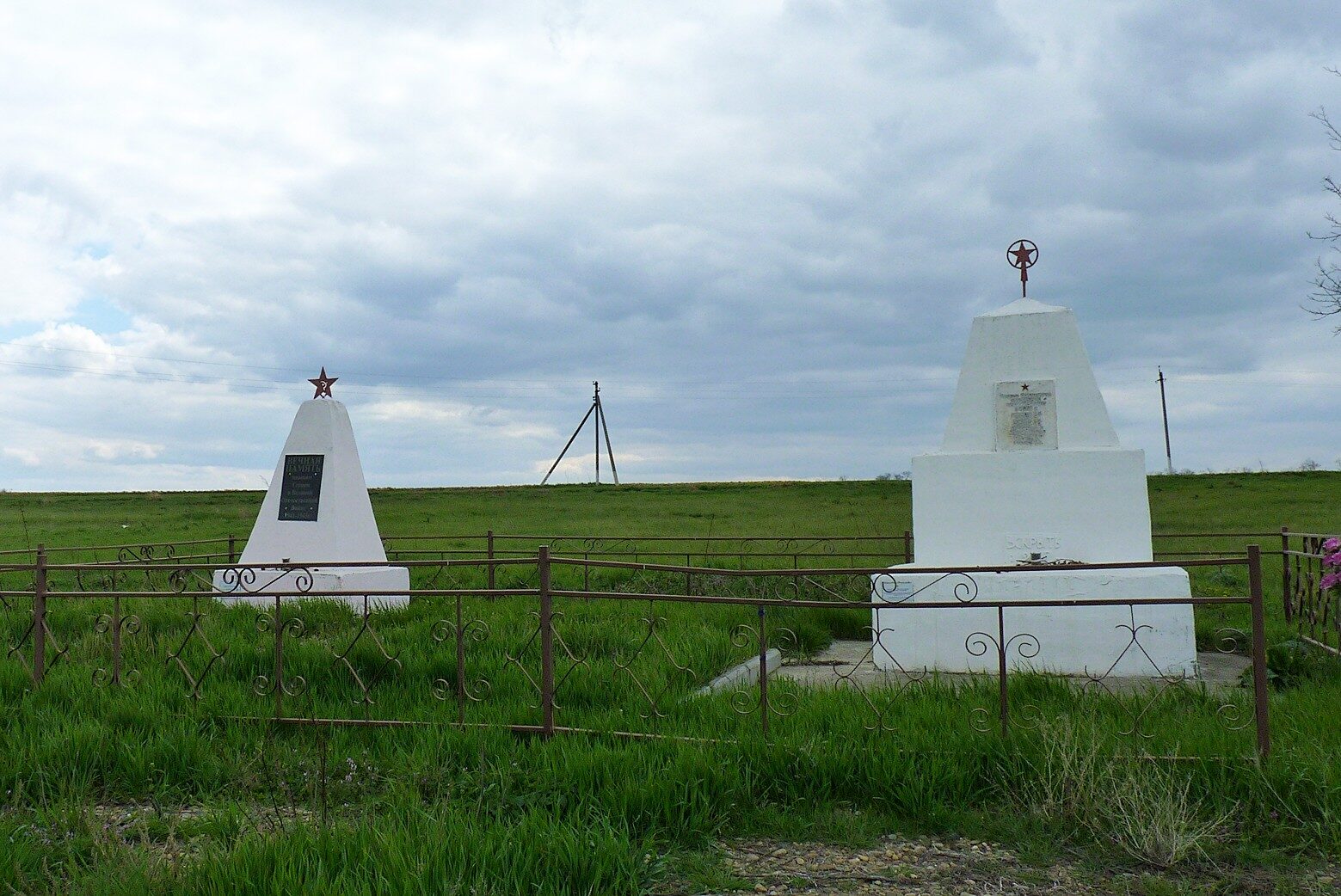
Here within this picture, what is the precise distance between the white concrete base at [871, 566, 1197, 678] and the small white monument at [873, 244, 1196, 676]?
0.4 inches

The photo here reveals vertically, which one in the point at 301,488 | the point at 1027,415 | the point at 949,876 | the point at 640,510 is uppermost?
the point at 1027,415

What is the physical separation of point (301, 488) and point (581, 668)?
6.08 metres

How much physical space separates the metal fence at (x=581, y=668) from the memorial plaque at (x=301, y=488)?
159 centimetres

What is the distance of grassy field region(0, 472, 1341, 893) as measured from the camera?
142 inches

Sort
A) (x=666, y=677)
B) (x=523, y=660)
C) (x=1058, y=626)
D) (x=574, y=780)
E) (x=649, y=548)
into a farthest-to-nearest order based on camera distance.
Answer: (x=649, y=548) < (x=1058, y=626) < (x=523, y=660) < (x=666, y=677) < (x=574, y=780)

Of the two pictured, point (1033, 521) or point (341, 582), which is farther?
point (341, 582)

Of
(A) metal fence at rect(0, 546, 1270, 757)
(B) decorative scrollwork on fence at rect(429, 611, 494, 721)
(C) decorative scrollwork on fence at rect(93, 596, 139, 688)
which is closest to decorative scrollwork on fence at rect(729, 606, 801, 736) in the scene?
(A) metal fence at rect(0, 546, 1270, 757)

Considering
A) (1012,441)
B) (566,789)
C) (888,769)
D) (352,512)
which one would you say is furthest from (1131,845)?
(352,512)

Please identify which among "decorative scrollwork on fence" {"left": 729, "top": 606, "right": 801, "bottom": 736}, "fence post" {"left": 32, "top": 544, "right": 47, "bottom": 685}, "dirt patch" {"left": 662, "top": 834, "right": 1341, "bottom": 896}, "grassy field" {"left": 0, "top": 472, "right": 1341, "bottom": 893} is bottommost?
"dirt patch" {"left": 662, "top": 834, "right": 1341, "bottom": 896}

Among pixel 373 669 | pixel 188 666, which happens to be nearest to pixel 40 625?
Result: pixel 188 666

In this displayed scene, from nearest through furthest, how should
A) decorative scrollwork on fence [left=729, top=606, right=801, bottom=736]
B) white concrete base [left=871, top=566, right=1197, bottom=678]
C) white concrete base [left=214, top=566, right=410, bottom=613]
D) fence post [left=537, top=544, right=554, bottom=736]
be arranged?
decorative scrollwork on fence [left=729, top=606, right=801, bottom=736] → fence post [left=537, top=544, right=554, bottom=736] → white concrete base [left=871, top=566, right=1197, bottom=678] → white concrete base [left=214, top=566, right=410, bottom=613]

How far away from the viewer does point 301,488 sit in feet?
36.4

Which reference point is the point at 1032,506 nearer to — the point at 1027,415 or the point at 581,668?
the point at 1027,415

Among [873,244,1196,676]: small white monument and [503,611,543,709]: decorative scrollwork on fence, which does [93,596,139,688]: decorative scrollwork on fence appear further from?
[873,244,1196,676]: small white monument
